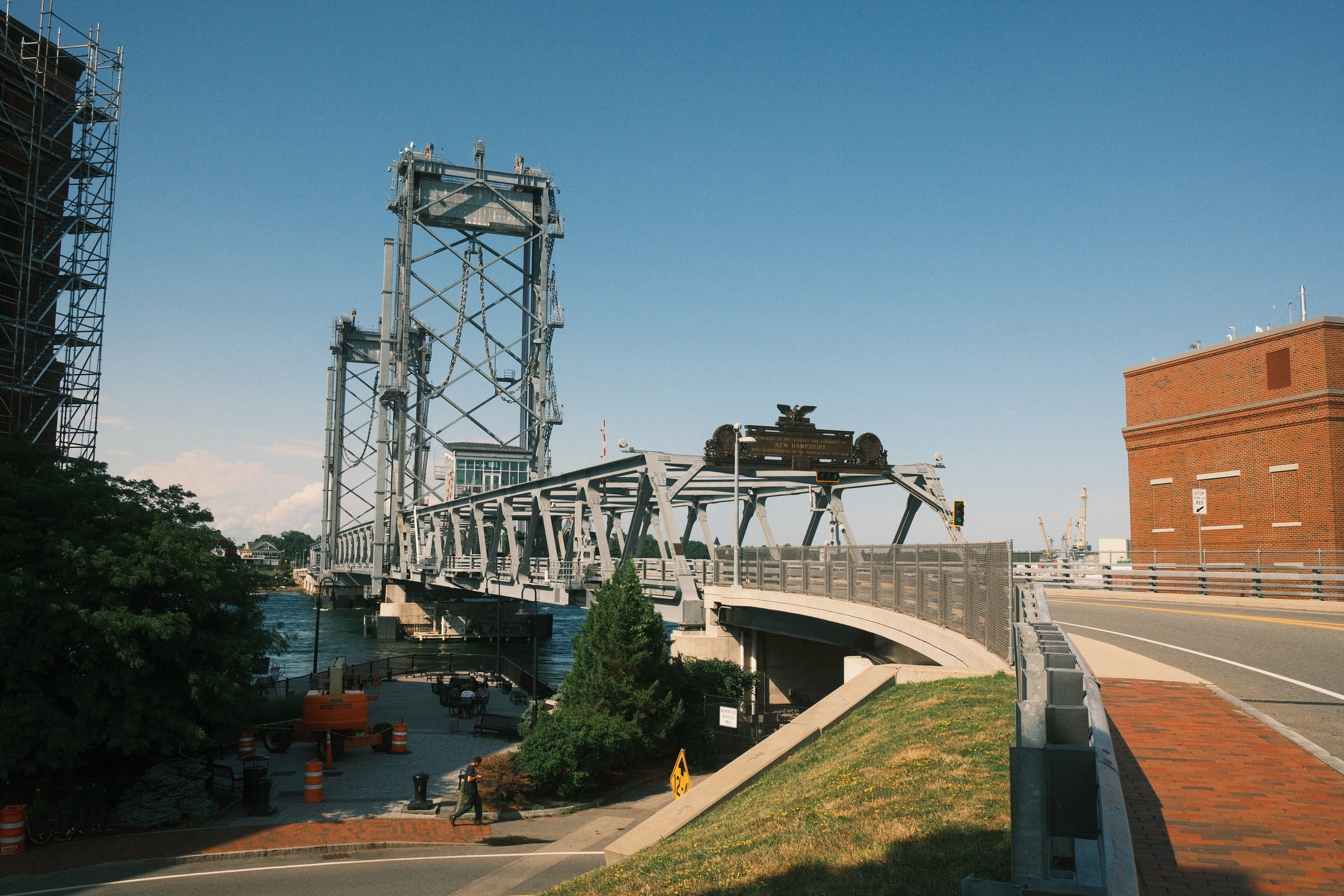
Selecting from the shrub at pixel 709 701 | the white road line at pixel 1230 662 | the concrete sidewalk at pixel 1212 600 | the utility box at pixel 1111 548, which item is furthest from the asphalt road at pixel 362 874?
the utility box at pixel 1111 548

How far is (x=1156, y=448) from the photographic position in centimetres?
4031

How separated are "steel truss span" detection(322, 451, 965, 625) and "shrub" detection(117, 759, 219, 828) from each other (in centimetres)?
1600

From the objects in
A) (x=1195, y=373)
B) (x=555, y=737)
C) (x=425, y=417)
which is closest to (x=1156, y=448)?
(x=1195, y=373)

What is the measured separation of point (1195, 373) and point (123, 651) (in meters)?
38.6

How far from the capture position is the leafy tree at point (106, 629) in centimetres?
1819

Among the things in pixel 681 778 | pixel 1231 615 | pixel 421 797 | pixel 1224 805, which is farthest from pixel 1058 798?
pixel 1231 615

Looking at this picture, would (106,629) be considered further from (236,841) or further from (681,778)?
(681,778)

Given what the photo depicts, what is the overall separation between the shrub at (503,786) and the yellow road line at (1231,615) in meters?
16.9

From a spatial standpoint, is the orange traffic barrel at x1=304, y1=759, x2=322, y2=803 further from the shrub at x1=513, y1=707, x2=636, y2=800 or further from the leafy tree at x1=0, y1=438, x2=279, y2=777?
the shrub at x1=513, y1=707, x2=636, y2=800

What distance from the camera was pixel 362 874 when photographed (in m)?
15.9

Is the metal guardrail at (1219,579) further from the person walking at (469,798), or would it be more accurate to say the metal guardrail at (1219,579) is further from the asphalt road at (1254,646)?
the person walking at (469,798)

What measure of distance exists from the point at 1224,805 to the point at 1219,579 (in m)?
29.8

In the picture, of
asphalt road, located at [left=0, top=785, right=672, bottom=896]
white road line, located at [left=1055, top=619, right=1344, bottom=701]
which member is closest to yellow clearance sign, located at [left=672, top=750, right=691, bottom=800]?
asphalt road, located at [left=0, top=785, right=672, bottom=896]

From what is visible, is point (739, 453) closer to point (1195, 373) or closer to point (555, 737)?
point (555, 737)
